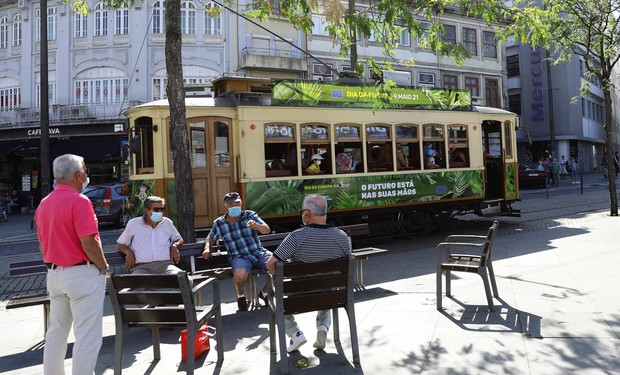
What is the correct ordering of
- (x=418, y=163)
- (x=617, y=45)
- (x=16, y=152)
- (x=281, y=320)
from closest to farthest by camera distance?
(x=281, y=320)
(x=418, y=163)
(x=617, y=45)
(x=16, y=152)

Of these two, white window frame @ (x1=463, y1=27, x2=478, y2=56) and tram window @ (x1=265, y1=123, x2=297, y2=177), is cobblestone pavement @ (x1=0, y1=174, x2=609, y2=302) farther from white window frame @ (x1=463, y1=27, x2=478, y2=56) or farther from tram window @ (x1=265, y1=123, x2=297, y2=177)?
white window frame @ (x1=463, y1=27, x2=478, y2=56)

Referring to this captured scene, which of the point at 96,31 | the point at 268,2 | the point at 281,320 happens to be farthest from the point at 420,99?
the point at 96,31

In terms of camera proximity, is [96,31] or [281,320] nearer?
[281,320]

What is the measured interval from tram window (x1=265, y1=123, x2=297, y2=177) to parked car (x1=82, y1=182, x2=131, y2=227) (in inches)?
→ 350

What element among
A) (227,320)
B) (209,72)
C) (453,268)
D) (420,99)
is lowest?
(227,320)

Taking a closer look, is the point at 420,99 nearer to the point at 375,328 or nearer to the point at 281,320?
the point at 375,328

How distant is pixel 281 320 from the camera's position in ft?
14.5

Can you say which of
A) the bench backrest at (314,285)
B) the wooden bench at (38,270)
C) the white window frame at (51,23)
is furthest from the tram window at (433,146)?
the white window frame at (51,23)

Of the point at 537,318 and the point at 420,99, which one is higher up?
the point at 420,99

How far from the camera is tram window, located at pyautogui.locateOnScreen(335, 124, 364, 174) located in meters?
11.2

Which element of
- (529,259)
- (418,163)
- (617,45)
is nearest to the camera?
(529,259)

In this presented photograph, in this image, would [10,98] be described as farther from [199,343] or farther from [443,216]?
[199,343]

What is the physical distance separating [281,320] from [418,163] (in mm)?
8416

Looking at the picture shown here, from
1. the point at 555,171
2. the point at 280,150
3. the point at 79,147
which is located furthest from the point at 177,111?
the point at 555,171
